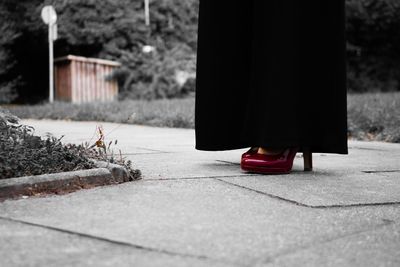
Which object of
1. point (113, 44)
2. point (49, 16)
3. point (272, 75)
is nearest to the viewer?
point (272, 75)

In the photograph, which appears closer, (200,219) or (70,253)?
(70,253)

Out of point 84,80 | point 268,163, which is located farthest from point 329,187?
point 84,80

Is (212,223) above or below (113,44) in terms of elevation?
below

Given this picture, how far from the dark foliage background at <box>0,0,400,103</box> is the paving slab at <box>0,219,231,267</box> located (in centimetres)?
1037

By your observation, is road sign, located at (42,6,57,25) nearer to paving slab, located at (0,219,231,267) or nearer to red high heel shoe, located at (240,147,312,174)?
red high heel shoe, located at (240,147,312,174)

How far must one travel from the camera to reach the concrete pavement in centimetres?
113

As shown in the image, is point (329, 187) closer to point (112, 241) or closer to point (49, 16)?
point (112, 241)

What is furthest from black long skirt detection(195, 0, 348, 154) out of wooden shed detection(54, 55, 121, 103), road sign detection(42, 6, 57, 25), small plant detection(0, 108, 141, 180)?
→ wooden shed detection(54, 55, 121, 103)

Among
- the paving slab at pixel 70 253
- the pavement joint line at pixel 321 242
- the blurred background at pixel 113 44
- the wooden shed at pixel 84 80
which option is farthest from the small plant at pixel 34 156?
the wooden shed at pixel 84 80

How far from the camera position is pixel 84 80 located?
12.3 m

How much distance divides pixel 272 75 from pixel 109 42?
37.1 ft

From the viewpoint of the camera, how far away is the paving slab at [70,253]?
1084 mm

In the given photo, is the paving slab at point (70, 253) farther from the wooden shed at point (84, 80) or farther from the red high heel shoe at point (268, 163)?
the wooden shed at point (84, 80)

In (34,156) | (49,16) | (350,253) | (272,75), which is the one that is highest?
(49,16)
